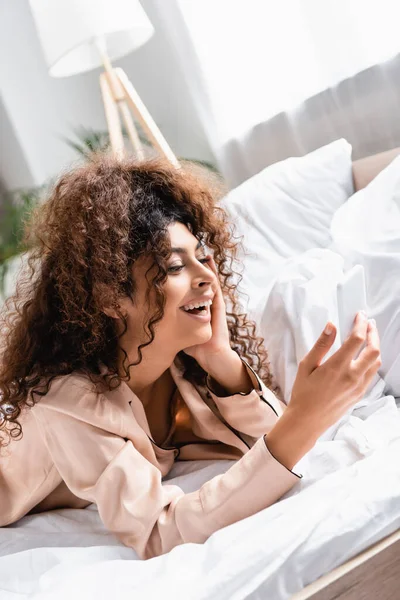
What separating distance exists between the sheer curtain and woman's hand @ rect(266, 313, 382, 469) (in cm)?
150

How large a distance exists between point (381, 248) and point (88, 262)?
0.66 m

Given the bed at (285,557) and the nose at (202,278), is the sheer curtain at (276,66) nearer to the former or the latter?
the nose at (202,278)

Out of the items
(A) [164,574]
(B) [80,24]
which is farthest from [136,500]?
(B) [80,24]

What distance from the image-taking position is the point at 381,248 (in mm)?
1483

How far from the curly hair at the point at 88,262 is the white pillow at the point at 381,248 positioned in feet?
1.25

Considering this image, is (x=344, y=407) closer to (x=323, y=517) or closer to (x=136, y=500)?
(x=323, y=517)

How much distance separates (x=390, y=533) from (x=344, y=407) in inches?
8.1

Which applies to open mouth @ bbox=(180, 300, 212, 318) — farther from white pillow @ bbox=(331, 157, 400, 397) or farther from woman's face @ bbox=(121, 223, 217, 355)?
white pillow @ bbox=(331, 157, 400, 397)

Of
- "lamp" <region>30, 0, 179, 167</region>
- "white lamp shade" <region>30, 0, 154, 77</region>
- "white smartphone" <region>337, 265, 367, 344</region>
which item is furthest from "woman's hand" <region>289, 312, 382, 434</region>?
"white lamp shade" <region>30, 0, 154, 77</region>

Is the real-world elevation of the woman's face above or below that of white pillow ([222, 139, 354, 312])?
above

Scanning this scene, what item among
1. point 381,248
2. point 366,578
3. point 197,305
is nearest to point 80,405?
point 197,305

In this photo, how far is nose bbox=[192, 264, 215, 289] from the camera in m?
1.12

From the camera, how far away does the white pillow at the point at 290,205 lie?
6.48 ft

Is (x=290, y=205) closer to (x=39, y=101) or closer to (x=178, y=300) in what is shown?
(x=178, y=300)
